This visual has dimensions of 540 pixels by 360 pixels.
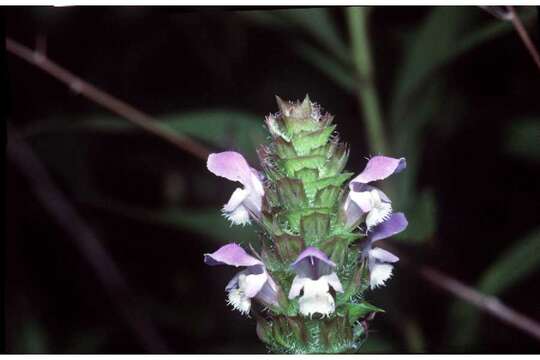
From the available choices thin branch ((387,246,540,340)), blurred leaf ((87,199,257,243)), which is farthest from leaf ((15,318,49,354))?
thin branch ((387,246,540,340))

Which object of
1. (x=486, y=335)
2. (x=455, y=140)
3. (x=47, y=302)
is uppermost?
(x=455, y=140)

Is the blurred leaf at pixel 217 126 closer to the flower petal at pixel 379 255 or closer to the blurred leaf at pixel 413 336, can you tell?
the blurred leaf at pixel 413 336

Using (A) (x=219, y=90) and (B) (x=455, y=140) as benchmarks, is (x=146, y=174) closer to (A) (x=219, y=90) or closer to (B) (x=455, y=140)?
(A) (x=219, y=90)

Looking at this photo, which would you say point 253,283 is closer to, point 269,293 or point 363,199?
point 269,293

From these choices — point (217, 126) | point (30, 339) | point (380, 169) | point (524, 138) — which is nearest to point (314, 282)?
point (380, 169)

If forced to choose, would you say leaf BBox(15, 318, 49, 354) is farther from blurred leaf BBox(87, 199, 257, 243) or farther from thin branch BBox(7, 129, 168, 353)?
blurred leaf BBox(87, 199, 257, 243)

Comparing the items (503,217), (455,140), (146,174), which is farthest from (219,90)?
(503,217)
